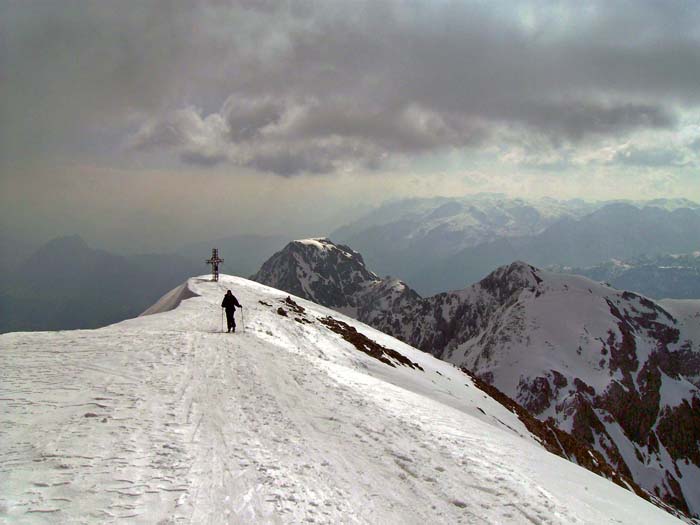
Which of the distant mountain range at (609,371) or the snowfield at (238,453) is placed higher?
the snowfield at (238,453)

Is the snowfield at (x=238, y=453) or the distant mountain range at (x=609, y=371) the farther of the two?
the distant mountain range at (x=609, y=371)

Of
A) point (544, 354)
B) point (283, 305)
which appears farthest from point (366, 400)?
point (544, 354)

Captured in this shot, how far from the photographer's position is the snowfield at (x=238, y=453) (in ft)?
24.5

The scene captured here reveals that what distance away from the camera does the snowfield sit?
746 centimetres

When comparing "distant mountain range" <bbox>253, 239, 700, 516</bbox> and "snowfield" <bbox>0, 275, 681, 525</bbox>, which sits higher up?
"snowfield" <bbox>0, 275, 681, 525</bbox>

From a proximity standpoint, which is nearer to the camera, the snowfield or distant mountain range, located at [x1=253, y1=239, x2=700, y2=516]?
the snowfield

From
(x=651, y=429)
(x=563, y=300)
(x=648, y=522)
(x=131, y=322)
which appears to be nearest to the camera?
(x=648, y=522)

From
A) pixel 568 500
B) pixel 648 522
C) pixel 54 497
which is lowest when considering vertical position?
pixel 648 522

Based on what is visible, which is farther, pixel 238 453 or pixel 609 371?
pixel 609 371

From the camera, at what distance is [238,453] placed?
9.38m

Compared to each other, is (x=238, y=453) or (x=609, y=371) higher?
(x=238, y=453)

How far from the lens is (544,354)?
148375 mm

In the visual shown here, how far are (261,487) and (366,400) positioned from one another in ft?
23.4

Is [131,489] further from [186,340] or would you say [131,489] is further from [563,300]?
[563,300]
